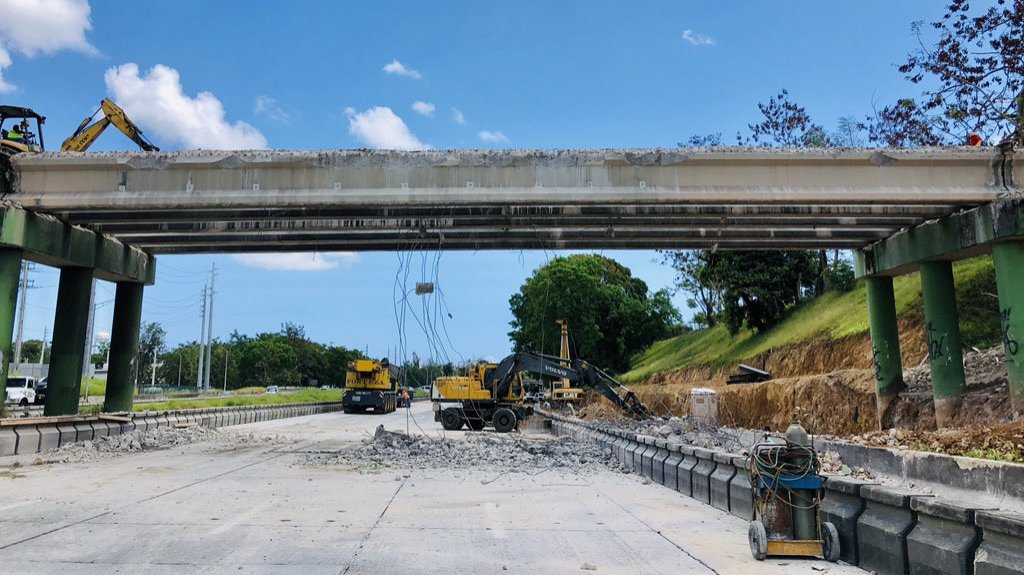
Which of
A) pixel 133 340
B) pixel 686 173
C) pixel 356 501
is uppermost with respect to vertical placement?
pixel 686 173

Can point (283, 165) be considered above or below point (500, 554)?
above

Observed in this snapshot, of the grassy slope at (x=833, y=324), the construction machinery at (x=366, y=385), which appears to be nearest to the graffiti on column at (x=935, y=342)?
the grassy slope at (x=833, y=324)

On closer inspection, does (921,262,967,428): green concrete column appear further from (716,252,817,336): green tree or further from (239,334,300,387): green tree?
(239,334,300,387): green tree

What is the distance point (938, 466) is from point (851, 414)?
17.1 meters

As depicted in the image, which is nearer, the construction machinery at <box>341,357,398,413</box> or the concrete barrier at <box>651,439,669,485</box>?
the concrete barrier at <box>651,439,669,485</box>

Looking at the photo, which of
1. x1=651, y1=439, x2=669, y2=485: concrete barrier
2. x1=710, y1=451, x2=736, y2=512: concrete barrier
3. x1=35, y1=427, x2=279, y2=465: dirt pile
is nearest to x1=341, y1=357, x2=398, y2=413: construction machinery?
x1=35, y1=427, x2=279, y2=465: dirt pile

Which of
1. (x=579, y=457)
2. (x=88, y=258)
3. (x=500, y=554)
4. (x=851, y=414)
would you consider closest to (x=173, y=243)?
(x=88, y=258)

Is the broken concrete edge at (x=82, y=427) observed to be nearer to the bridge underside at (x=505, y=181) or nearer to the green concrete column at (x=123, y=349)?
the green concrete column at (x=123, y=349)

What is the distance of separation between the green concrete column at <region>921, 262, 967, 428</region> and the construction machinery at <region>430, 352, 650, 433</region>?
9474 millimetres

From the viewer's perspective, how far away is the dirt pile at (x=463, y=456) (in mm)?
14945

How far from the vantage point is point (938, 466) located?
27.3 feet

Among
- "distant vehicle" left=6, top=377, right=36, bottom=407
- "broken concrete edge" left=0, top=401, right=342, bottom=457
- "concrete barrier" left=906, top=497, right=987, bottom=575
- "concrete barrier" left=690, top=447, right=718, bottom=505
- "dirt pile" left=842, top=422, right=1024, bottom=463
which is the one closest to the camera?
"concrete barrier" left=906, top=497, right=987, bottom=575

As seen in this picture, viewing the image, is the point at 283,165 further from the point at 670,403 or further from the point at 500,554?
the point at 670,403

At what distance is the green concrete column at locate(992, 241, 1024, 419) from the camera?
16.1m
